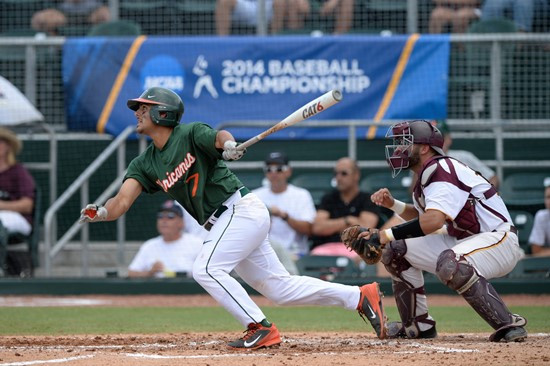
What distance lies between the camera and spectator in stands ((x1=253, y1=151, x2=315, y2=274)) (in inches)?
398

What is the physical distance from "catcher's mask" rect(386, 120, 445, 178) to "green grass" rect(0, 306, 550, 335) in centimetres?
150

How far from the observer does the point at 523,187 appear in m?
10.6

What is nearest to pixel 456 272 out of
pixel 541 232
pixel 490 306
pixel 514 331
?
pixel 490 306

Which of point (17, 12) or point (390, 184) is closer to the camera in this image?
point (390, 184)

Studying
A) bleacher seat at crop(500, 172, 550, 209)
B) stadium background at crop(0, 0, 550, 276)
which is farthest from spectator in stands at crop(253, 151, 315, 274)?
bleacher seat at crop(500, 172, 550, 209)

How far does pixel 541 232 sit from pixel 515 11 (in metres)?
2.88

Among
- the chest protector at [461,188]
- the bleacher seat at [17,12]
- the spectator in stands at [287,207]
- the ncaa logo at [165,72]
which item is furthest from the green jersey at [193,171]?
the bleacher seat at [17,12]


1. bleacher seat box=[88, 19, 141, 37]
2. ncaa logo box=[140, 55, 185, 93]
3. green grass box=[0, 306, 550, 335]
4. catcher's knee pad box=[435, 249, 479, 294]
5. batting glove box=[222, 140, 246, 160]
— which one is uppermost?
bleacher seat box=[88, 19, 141, 37]

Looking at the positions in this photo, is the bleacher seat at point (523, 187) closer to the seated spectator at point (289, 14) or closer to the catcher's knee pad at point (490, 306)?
the seated spectator at point (289, 14)

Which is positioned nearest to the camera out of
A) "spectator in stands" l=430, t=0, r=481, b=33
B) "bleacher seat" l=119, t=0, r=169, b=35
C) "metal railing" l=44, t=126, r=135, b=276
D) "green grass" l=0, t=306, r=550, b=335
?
"green grass" l=0, t=306, r=550, b=335

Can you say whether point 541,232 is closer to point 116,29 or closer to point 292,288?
point 292,288

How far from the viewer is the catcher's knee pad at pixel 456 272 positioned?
19.0 ft

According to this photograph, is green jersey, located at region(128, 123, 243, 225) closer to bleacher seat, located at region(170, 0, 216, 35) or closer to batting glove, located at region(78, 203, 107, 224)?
batting glove, located at region(78, 203, 107, 224)

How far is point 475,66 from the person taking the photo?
36.1 feet
